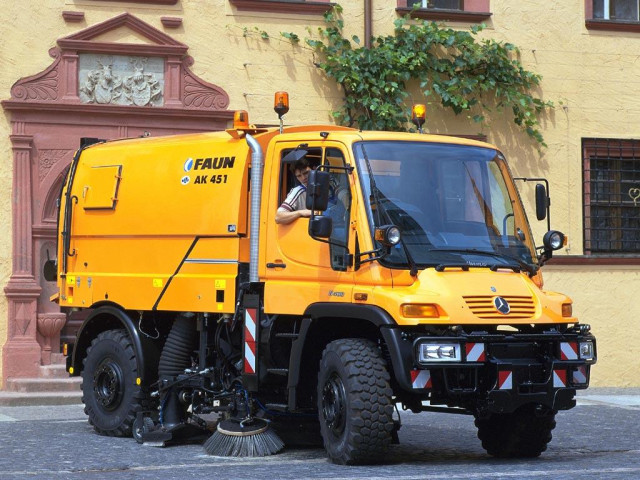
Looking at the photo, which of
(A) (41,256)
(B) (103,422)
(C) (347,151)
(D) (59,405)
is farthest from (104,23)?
(C) (347,151)

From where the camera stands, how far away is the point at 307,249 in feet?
33.7

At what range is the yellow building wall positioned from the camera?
1694 cm

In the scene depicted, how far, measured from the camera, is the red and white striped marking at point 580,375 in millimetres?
9812

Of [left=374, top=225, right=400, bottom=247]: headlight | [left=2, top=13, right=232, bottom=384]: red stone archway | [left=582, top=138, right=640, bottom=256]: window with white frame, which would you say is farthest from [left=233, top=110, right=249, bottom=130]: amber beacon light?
[left=582, top=138, right=640, bottom=256]: window with white frame

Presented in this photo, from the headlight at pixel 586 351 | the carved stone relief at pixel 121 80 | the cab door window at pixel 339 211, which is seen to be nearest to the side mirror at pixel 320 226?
the cab door window at pixel 339 211

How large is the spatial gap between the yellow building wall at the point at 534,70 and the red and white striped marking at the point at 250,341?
22.0 ft

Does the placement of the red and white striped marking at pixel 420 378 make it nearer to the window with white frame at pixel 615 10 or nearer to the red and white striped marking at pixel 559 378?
the red and white striped marking at pixel 559 378

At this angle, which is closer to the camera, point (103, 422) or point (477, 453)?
point (477, 453)

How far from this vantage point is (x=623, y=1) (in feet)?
62.1

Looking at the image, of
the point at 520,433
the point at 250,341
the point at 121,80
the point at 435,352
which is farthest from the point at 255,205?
the point at 121,80

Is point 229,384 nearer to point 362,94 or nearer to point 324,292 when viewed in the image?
point 324,292

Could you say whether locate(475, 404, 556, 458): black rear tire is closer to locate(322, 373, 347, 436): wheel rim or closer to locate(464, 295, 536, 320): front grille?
locate(464, 295, 536, 320): front grille

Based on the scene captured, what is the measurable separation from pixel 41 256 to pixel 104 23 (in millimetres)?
2911

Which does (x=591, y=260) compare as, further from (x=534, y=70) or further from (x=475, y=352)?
(x=475, y=352)
